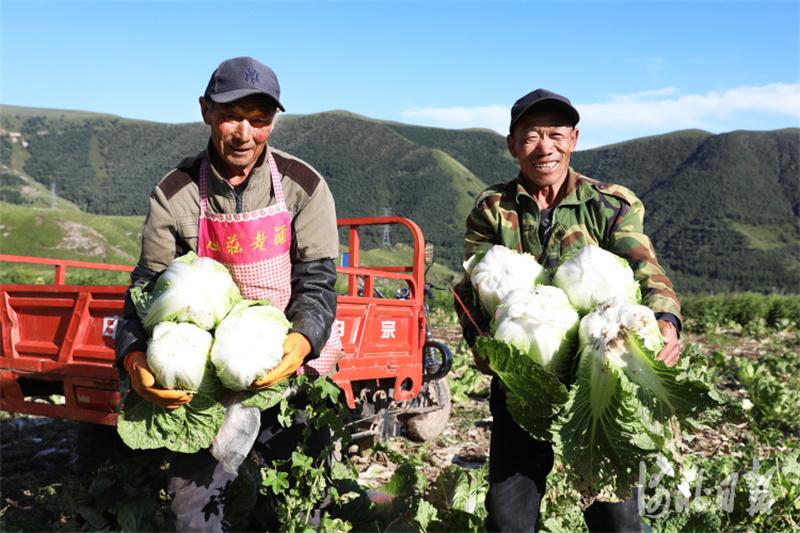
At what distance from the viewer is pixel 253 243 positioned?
269 centimetres

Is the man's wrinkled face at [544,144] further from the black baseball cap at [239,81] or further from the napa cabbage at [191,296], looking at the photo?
the napa cabbage at [191,296]

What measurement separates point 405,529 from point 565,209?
175cm

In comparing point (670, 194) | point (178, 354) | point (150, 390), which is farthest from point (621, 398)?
point (670, 194)

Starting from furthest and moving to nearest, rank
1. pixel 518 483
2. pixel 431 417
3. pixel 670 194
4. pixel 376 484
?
pixel 670 194, pixel 431 417, pixel 376 484, pixel 518 483

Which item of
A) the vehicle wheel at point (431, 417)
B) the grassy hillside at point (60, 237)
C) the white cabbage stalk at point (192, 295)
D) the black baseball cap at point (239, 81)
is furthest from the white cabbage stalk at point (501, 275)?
the grassy hillside at point (60, 237)

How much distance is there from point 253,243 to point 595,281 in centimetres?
131

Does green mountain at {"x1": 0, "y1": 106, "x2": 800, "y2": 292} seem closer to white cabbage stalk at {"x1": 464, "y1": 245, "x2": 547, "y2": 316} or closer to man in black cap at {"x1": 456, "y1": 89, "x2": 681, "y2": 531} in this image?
man in black cap at {"x1": 456, "y1": 89, "x2": 681, "y2": 531}

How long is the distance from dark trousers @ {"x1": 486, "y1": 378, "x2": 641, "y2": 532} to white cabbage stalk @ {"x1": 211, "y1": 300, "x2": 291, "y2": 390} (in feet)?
2.97

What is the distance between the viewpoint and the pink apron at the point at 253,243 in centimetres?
270

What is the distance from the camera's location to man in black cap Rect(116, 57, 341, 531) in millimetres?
2584

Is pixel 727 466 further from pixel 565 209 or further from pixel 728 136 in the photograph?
pixel 728 136

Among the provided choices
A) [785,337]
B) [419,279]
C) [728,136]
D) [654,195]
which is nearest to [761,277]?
[654,195]

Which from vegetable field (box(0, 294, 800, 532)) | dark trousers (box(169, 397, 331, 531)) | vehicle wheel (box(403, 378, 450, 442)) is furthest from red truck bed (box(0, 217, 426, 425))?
dark trousers (box(169, 397, 331, 531))

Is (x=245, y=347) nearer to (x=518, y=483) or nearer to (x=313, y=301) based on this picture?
(x=313, y=301)
